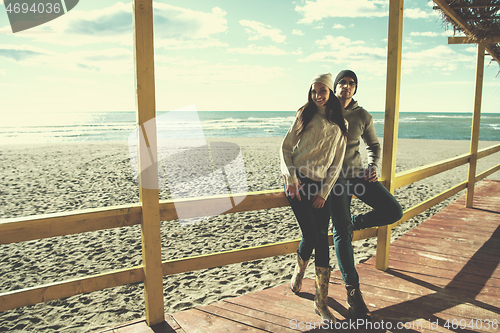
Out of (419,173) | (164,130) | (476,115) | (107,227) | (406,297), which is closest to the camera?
(107,227)

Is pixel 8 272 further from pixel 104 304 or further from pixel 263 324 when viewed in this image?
pixel 263 324

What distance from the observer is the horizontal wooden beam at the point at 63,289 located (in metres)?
1.56

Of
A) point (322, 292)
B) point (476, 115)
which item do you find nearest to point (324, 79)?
point (322, 292)

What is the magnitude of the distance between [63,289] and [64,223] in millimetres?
362

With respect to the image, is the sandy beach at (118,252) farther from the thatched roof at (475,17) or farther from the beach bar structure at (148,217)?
the thatched roof at (475,17)

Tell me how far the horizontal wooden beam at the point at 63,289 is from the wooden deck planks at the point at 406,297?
1.12 feet

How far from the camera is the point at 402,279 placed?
2.58 m

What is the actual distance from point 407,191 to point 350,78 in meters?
5.98

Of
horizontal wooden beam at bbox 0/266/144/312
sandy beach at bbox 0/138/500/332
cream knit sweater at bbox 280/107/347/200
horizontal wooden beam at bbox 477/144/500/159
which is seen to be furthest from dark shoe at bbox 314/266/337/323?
horizontal wooden beam at bbox 477/144/500/159

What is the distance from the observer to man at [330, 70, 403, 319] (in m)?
2.02

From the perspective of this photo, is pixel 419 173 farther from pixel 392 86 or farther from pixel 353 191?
pixel 353 191

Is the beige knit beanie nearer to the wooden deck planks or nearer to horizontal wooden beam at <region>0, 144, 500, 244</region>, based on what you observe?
horizontal wooden beam at <region>0, 144, 500, 244</region>

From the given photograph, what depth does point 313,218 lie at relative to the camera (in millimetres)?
1970

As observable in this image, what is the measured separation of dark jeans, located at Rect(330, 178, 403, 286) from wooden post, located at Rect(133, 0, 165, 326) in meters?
1.16
